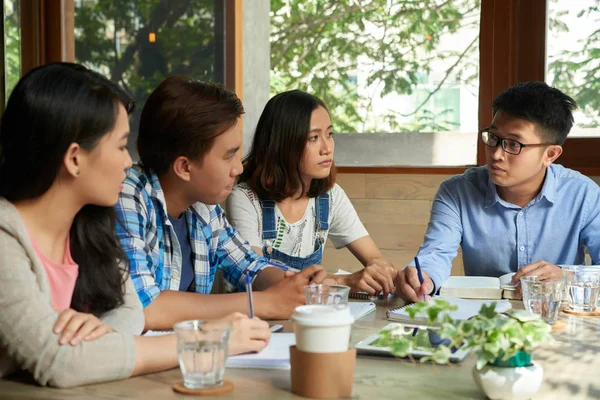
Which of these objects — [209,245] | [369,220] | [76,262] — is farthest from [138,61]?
[76,262]

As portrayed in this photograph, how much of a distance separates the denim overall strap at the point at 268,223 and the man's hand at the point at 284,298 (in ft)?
2.47

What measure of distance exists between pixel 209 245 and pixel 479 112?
186 centimetres

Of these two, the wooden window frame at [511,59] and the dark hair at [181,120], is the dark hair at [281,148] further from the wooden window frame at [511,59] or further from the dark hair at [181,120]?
the wooden window frame at [511,59]

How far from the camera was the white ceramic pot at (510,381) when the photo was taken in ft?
3.83

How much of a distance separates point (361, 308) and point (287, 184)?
0.87 metres

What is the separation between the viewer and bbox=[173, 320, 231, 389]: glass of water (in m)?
1.23

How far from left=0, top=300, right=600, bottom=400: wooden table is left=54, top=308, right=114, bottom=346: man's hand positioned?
8cm

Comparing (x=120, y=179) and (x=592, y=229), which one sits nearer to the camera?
(x=120, y=179)

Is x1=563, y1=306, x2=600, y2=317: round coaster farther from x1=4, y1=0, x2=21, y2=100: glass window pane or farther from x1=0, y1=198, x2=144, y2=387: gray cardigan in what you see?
x1=4, y1=0, x2=21, y2=100: glass window pane

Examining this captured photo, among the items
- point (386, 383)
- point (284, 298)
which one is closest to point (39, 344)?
point (386, 383)

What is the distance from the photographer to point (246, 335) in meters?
1.42

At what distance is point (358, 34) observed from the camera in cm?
394

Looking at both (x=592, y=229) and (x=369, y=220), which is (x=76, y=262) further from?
(x=369, y=220)

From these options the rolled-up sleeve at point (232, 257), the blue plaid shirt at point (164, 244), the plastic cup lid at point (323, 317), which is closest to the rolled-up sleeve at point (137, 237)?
the blue plaid shirt at point (164, 244)
